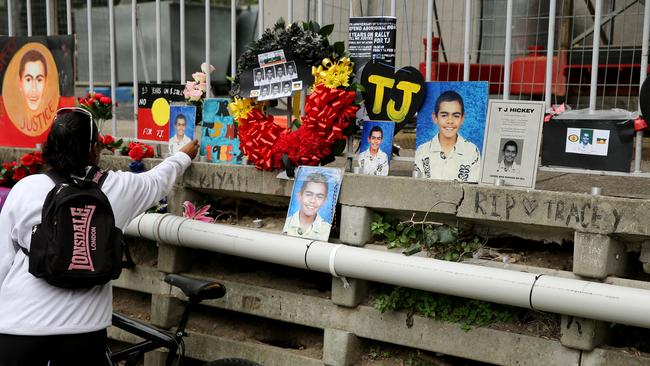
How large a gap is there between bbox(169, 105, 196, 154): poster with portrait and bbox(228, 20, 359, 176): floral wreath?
14.9 inches

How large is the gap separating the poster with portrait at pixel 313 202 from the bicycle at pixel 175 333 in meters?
0.58

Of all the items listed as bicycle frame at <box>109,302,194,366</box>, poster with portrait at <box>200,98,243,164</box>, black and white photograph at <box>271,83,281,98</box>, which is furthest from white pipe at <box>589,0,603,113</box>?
bicycle frame at <box>109,302,194,366</box>

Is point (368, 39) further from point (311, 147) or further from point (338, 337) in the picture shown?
point (338, 337)

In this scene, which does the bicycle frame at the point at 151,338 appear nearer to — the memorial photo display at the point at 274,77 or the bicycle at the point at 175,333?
the bicycle at the point at 175,333

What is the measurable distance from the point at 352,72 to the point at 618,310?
1.91m

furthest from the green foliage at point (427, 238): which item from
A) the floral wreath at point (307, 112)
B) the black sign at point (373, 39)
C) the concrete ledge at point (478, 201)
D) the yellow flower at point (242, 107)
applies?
the yellow flower at point (242, 107)

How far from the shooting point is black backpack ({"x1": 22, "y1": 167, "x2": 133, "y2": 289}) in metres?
3.16

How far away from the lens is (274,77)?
433 cm

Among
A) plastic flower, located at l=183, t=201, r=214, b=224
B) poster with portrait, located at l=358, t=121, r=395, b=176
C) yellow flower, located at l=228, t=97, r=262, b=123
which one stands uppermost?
yellow flower, located at l=228, t=97, r=262, b=123

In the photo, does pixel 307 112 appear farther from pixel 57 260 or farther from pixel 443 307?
pixel 57 260

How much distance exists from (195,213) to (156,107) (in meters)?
0.83

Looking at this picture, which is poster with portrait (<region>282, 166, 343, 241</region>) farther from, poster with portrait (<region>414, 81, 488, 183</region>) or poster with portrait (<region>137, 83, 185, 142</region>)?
poster with portrait (<region>137, 83, 185, 142</region>)

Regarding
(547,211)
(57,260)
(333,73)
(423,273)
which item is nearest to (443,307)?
(423,273)

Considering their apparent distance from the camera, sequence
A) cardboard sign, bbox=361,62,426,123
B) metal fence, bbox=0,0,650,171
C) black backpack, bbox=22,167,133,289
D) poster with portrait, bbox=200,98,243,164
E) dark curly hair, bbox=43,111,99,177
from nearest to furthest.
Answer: black backpack, bbox=22,167,133,289
dark curly hair, bbox=43,111,99,177
cardboard sign, bbox=361,62,426,123
poster with portrait, bbox=200,98,243,164
metal fence, bbox=0,0,650,171
